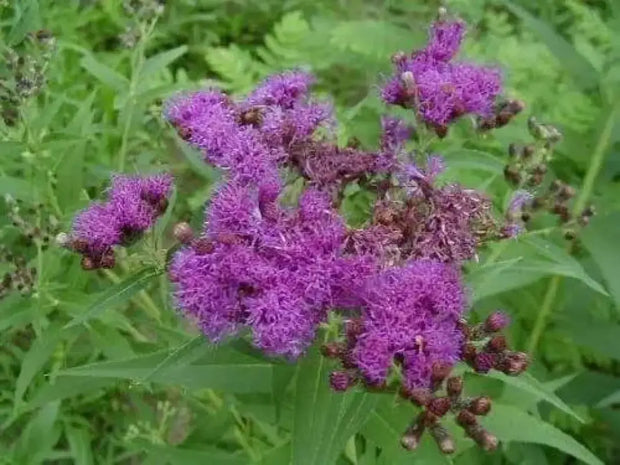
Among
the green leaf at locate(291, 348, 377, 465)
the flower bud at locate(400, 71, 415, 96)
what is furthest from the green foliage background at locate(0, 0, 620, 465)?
the flower bud at locate(400, 71, 415, 96)

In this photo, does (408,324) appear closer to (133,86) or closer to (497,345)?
(497,345)

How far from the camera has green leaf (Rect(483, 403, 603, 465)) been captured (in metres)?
2.06

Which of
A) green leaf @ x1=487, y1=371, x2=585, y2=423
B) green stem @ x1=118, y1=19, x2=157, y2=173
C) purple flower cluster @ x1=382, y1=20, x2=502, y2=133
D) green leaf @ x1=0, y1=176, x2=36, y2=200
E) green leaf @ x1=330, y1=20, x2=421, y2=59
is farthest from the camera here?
green leaf @ x1=330, y1=20, x2=421, y2=59

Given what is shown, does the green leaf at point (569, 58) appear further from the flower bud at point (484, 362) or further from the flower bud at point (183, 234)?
the flower bud at point (183, 234)

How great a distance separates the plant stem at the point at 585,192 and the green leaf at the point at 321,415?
1242mm

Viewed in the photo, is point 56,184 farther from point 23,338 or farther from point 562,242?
point 562,242

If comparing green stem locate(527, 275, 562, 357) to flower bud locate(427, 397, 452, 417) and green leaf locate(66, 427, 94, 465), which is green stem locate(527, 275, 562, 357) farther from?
green leaf locate(66, 427, 94, 465)

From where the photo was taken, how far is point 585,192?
3029mm

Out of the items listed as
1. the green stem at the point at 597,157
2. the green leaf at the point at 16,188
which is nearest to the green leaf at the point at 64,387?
the green leaf at the point at 16,188

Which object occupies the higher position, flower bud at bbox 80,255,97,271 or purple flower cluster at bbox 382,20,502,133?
purple flower cluster at bbox 382,20,502,133

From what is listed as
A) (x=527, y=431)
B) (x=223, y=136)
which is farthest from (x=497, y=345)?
(x=223, y=136)

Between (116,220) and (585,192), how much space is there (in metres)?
1.61

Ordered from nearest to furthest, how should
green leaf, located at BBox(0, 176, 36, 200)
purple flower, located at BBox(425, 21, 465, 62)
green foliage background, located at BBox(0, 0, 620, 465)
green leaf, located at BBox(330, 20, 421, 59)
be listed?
1. green foliage background, located at BBox(0, 0, 620, 465)
2. purple flower, located at BBox(425, 21, 465, 62)
3. green leaf, located at BBox(0, 176, 36, 200)
4. green leaf, located at BBox(330, 20, 421, 59)

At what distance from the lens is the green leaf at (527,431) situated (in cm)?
206
